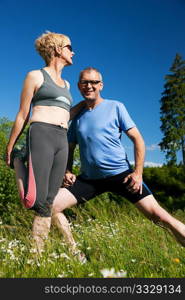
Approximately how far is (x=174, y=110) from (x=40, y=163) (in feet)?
89.9

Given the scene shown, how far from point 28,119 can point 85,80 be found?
0.69 m

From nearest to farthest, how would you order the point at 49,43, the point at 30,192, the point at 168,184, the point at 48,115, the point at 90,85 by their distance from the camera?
the point at 30,192 < the point at 48,115 < the point at 49,43 < the point at 90,85 < the point at 168,184

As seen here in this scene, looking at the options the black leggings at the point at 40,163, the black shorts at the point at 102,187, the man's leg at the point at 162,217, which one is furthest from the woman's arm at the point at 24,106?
the man's leg at the point at 162,217

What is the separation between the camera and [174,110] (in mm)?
29438

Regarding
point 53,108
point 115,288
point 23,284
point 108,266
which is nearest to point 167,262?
point 108,266

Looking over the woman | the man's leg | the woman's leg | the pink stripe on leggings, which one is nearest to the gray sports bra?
the woman

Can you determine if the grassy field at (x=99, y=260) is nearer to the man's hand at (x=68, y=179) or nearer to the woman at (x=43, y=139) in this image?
the woman at (x=43, y=139)

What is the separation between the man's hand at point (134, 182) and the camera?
11.1 ft

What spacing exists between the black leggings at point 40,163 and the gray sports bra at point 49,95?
195 millimetres

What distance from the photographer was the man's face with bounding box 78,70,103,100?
11.6 feet

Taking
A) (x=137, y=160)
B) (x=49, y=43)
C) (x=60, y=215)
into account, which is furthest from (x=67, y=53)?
(x=60, y=215)

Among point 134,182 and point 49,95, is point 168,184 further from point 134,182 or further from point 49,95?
point 49,95

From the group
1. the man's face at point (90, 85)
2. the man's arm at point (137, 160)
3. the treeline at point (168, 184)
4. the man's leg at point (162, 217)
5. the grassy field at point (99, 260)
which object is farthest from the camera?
the treeline at point (168, 184)

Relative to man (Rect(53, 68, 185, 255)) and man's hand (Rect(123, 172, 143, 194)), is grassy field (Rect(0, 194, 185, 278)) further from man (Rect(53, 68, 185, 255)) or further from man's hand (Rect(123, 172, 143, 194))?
man's hand (Rect(123, 172, 143, 194))
